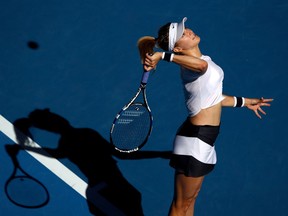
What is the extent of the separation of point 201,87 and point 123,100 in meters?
2.40

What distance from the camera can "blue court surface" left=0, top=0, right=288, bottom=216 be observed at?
19.5 feet

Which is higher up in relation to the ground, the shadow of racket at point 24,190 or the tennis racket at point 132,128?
the tennis racket at point 132,128

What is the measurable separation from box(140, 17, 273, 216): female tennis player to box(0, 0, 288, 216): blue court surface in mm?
1124

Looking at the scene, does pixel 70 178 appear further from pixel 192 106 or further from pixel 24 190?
pixel 192 106

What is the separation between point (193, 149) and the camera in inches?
188

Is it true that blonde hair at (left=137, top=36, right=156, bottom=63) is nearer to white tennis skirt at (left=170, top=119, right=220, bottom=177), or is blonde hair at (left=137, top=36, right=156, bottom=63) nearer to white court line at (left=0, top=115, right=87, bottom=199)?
white tennis skirt at (left=170, top=119, right=220, bottom=177)

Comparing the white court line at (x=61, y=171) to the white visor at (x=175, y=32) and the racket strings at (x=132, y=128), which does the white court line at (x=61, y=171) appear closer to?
the racket strings at (x=132, y=128)

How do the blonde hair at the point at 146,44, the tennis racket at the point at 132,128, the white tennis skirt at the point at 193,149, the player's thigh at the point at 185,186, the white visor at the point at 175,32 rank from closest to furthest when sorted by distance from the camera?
the white visor at the point at 175,32 < the blonde hair at the point at 146,44 < the white tennis skirt at the point at 193,149 < the player's thigh at the point at 185,186 < the tennis racket at the point at 132,128

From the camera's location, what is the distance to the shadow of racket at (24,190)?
5637 mm

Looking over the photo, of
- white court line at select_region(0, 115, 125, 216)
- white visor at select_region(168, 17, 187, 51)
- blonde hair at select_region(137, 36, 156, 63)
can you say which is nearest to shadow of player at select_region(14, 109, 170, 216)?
white court line at select_region(0, 115, 125, 216)

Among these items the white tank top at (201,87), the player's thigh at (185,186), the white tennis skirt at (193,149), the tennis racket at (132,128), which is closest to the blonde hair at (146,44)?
the white tank top at (201,87)

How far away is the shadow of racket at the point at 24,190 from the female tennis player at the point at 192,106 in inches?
66.7

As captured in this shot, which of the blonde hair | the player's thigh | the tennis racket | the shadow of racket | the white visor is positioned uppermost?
the white visor

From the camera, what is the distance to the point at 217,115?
4.82 metres
